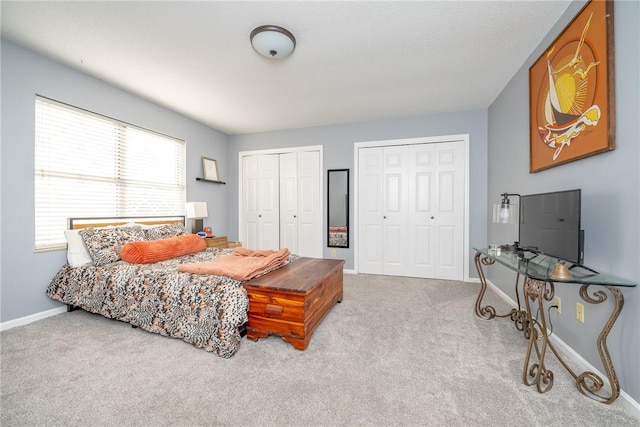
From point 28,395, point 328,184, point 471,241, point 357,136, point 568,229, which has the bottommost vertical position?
point 28,395

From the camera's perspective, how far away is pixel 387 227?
166 inches

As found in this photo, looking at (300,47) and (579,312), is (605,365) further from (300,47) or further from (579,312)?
(300,47)

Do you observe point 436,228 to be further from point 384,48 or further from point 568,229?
point 384,48

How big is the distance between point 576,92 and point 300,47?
212cm

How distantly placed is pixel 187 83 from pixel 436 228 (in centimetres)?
387

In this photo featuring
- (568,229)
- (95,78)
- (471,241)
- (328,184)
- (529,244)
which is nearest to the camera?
(568,229)

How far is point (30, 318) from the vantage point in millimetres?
2410

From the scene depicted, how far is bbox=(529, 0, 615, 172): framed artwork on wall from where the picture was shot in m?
1.52

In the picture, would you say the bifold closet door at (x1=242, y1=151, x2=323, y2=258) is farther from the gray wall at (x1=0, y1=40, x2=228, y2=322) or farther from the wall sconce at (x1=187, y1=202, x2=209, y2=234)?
the gray wall at (x1=0, y1=40, x2=228, y2=322)

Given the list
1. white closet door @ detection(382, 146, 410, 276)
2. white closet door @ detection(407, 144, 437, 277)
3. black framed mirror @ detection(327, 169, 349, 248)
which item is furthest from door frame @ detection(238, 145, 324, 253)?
white closet door @ detection(407, 144, 437, 277)

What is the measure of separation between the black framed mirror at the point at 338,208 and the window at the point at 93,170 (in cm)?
244

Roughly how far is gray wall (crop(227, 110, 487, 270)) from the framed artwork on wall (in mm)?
1468

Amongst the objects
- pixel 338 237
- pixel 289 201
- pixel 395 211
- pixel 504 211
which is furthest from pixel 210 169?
pixel 504 211

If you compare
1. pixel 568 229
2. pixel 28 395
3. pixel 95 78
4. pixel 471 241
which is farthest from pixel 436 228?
pixel 95 78
